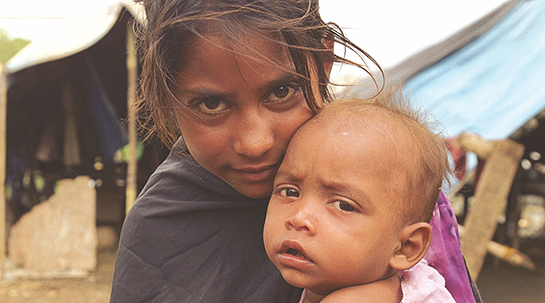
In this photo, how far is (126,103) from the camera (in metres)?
6.68

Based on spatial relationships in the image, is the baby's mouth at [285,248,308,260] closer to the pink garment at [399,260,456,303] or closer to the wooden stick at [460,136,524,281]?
the pink garment at [399,260,456,303]

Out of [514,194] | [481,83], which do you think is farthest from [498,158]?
[514,194]

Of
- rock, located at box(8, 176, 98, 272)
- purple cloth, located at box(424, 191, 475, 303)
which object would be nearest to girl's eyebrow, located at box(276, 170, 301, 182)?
purple cloth, located at box(424, 191, 475, 303)

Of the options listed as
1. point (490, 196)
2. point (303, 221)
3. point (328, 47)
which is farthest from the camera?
point (490, 196)

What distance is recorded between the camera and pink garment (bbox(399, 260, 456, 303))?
105 cm

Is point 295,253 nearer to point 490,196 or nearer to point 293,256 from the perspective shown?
point 293,256

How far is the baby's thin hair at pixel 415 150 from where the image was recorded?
1075mm

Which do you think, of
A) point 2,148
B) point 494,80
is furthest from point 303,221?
point 2,148

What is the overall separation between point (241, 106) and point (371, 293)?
460 mm

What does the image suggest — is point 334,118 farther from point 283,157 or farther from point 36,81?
point 36,81

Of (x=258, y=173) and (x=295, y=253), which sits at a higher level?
(x=258, y=173)

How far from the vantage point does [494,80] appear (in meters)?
4.71

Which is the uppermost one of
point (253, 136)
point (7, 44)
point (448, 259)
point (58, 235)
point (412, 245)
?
point (253, 136)

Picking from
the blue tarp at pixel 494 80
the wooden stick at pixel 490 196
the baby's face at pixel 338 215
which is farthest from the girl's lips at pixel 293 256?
the blue tarp at pixel 494 80
